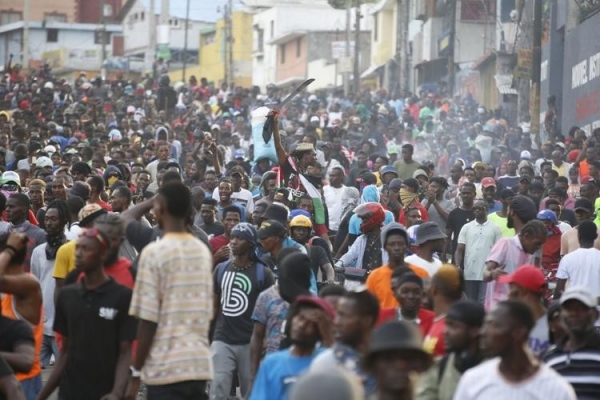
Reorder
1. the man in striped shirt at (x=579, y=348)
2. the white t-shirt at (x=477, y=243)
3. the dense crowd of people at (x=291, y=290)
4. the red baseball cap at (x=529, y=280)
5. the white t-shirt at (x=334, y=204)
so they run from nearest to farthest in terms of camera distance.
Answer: the dense crowd of people at (x=291, y=290)
the man in striped shirt at (x=579, y=348)
the red baseball cap at (x=529, y=280)
the white t-shirt at (x=477, y=243)
the white t-shirt at (x=334, y=204)

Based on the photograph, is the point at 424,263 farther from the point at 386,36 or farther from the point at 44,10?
the point at 44,10

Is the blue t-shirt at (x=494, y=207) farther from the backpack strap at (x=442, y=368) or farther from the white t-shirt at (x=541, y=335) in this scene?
the backpack strap at (x=442, y=368)

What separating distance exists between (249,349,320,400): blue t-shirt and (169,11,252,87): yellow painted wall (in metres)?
77.0

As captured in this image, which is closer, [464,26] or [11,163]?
[11,163]

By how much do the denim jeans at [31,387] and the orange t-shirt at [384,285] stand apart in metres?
2.12

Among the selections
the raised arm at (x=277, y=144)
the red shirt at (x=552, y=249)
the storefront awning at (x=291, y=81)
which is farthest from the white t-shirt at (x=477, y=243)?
the storefront awning at (x=291, y=81)

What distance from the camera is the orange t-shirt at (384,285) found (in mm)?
9398

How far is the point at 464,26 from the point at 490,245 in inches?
1442

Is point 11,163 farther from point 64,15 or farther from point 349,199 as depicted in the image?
point 64,15

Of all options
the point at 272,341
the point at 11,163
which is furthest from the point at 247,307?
the point at 11,163

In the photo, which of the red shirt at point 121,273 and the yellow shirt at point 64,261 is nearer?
the red shirt at point 121,273

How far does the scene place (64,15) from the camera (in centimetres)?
9275

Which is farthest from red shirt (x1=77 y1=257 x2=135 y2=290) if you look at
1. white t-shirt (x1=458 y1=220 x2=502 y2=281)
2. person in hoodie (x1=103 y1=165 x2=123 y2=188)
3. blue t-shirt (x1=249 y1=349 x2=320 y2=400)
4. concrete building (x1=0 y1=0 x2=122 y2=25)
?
concrete building (x1=0 y1=0 x2=122 y2=25)

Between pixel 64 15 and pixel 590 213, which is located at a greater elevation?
pixel 64 15
